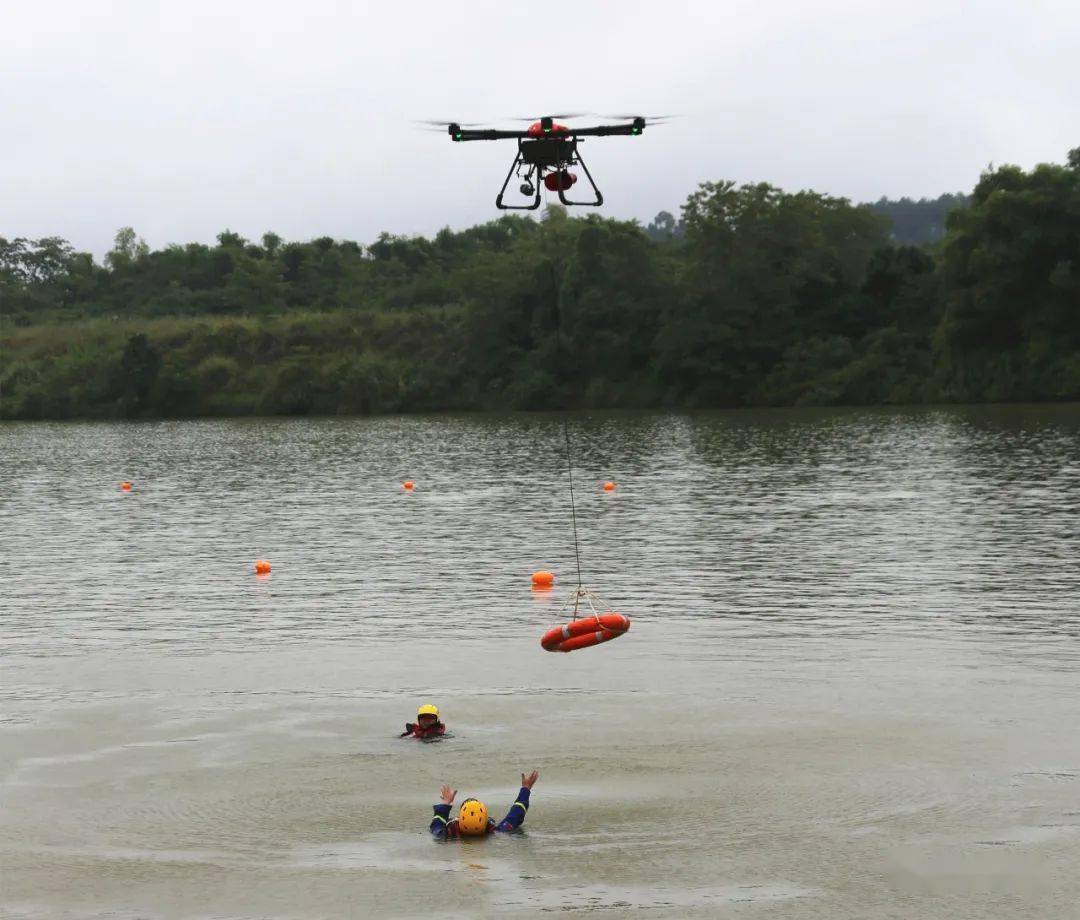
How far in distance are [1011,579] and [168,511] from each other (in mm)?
34129

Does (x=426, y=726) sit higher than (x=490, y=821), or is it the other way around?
(x=426, y=726)

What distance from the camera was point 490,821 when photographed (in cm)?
1898

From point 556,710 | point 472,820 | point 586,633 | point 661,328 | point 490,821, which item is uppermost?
point 661,328

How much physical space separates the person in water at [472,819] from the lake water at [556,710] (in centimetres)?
25

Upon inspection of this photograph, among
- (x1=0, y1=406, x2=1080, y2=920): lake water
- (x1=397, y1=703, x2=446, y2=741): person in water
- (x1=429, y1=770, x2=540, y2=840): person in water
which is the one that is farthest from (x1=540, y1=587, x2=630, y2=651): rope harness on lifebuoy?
(x1=429, y1=770, x2=540, y2=840): person in water

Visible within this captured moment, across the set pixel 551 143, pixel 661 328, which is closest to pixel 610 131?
pixel 551 143

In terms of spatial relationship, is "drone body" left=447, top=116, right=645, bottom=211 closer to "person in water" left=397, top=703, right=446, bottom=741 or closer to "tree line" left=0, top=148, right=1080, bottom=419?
"person in water" left=397, top=703, right=446, bottom=741

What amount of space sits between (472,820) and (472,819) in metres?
0.01

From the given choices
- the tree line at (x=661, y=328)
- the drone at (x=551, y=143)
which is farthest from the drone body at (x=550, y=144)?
the tree line at (x=661, y=328)

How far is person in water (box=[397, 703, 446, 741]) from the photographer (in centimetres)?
2330

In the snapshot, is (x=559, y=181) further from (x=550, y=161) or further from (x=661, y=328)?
(x=661, y=328)

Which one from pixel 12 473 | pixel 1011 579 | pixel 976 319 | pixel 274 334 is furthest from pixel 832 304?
pixel 1011 579

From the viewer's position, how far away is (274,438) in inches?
4198

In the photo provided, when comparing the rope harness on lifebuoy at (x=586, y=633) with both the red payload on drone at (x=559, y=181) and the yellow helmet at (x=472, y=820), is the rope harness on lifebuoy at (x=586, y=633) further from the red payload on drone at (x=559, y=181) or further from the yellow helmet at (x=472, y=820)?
the red payload on drone at (x=559, y=181)
